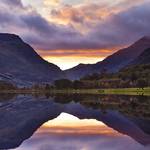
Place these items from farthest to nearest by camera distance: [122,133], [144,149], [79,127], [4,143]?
[79,127]
[122,133]
[4,143]
[144,149]

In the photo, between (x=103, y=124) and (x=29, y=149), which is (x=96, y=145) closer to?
(x=29, y=149)

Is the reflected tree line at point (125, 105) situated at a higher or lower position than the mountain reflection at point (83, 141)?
higher

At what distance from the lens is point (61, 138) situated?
35719mm

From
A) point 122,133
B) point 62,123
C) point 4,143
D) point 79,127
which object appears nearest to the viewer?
point 4,143

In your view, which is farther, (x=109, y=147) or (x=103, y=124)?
(x=103, y=124)

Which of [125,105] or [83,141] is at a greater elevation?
[125,105]

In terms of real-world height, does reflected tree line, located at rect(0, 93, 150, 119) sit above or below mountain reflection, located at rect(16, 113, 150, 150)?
above

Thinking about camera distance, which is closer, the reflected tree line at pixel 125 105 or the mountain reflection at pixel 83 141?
the mountain reflection at pixel 83 141

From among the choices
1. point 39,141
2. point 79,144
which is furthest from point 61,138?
point 79,144

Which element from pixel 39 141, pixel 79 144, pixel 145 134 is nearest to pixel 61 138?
pixel 39 141

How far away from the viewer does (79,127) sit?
151 feet

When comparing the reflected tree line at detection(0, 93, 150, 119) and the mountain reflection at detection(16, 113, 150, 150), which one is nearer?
the mountain reflection at detection(16, 113, 150, 150)

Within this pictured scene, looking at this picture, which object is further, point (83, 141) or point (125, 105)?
point (125, 105)

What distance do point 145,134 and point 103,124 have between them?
11.8m
